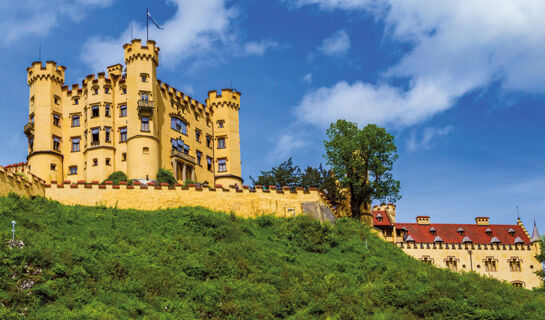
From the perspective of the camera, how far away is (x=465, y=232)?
258ft

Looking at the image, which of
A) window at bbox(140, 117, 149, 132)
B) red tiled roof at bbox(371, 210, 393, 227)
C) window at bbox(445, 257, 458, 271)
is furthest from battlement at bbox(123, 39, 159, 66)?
window at bbox(445, 257, 458, 271)

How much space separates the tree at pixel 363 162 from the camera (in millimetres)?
67562

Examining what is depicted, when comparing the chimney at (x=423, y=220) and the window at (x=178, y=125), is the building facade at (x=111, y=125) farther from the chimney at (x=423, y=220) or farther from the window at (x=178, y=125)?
the chimney at (x=423, y=220)

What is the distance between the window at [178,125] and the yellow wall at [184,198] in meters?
15.6

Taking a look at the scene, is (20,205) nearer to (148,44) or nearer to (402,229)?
(148,44)

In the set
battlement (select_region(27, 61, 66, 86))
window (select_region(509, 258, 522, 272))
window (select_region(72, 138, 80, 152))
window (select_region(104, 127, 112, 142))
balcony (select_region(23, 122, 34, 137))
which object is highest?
battlement (select_region(27, 61, 66, 86))

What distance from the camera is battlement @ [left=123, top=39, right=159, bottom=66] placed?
6944cm

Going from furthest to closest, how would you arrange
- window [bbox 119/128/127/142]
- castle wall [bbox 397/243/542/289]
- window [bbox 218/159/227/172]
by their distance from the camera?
window [bbox 218/159/227/172] → castle wall [bbox 397/243/542/289] → window [bbox 119/128/127/142]

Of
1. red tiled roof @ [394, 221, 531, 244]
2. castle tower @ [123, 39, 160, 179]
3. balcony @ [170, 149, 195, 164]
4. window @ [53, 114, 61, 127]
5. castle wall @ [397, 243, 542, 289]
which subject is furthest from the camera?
red tiled roof @ [394, 221, 531, 244]

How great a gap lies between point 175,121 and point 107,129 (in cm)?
710

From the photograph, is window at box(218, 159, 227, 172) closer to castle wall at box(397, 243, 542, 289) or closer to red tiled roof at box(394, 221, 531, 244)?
castle wall at box(397, 243, 542, 289)

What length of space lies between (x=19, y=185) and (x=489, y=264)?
48.0m

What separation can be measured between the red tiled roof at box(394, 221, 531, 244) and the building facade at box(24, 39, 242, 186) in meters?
24.5

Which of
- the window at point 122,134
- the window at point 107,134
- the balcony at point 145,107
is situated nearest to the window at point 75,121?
the window at point 107,134
